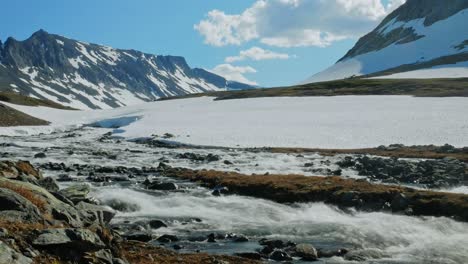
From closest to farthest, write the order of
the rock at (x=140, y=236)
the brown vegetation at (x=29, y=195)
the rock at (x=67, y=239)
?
the rock at (x=67, y=239) → the brown vegetation at (x=29, y=195) → the rock at (x=140, y=236)

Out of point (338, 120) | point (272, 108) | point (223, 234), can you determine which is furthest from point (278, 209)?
point (272, 108)

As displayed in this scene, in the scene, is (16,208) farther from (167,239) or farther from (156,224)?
(156,224)

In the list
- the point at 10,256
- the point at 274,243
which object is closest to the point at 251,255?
the point at 274,243

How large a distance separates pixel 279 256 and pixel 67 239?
8.14m

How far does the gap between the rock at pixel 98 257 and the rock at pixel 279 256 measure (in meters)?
6.56

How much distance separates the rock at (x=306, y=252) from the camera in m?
17.8

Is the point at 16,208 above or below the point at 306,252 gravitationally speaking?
above

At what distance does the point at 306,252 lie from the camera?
59.0ft

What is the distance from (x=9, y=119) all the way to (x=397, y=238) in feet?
305

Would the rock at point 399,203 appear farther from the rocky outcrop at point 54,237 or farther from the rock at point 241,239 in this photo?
the rocky outcrop at point 54,237

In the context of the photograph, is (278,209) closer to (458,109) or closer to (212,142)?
(212,142)

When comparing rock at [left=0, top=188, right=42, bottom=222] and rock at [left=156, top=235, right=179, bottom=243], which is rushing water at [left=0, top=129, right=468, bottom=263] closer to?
rock at [left=156, top=235, right=179, bottom=243]

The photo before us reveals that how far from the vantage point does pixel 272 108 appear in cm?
10838

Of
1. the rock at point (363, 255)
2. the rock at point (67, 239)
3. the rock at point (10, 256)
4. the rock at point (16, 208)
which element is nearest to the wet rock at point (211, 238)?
the rock at point (363, 255)
